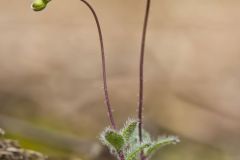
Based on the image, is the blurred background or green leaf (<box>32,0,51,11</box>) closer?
green leaf (<box>32,0,51,11</box>)

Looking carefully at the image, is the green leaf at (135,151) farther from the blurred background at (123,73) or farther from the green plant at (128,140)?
the blurred background at (123,73)

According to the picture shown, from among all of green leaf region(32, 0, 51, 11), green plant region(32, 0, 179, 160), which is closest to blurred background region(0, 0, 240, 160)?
green plant region(32, 0, 179, 160)

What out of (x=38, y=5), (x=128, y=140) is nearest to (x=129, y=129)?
(x=128, y=140)

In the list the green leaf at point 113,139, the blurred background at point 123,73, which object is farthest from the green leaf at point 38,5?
the blurred background at point 123,73

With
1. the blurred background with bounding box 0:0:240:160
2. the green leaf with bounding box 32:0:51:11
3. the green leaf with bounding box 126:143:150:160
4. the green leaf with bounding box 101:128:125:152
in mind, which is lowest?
the green leaf with bounding box 126:143:150:160

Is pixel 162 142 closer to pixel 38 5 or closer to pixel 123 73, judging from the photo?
pixel 38 5

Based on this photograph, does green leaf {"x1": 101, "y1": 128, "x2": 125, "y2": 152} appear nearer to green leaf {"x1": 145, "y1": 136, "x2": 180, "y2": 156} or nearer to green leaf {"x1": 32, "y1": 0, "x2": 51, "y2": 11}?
green leaf {"x1": 145, "y1": 136, "x2": 180, "y2": 156}
